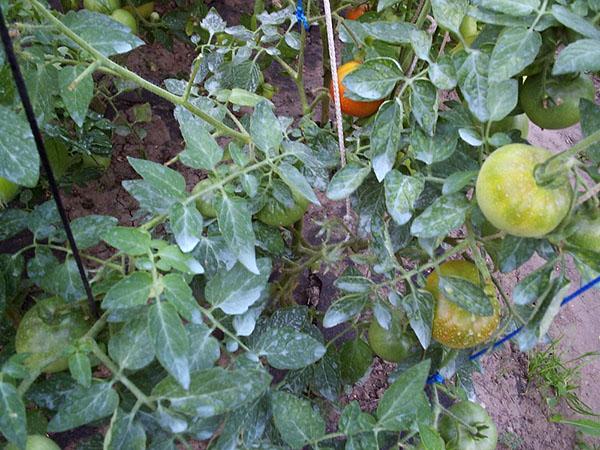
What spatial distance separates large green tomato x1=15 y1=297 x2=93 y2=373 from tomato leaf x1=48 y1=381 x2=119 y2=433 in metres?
0.14

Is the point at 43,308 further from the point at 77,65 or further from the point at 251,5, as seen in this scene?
the point at 251,5

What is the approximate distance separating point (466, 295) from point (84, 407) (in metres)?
0.55

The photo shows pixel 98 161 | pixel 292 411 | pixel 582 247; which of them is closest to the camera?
pixel 582 247

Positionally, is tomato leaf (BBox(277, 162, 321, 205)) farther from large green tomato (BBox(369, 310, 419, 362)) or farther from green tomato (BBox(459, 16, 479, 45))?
green tomato (BBox(459, 16, 479, 45))

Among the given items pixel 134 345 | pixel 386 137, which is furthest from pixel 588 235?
pixel 134 345

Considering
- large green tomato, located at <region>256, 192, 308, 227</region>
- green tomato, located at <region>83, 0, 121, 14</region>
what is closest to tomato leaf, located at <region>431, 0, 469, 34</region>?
large green tomato, located at <region>256, 192, 308, 227</region>

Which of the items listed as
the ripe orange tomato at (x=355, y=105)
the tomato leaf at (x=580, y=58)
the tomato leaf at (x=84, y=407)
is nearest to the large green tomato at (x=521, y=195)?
the tomato leaf at (x=580, y=58)

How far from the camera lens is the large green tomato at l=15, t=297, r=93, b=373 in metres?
0.83

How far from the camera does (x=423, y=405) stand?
34.2 inches

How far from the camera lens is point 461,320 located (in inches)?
34.6

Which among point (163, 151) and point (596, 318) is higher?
Result: point (163, 151)

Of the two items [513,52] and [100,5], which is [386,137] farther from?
[100,5]

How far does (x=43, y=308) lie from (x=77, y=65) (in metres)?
0.36

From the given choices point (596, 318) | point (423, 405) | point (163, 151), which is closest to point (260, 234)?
point (423, 405)
